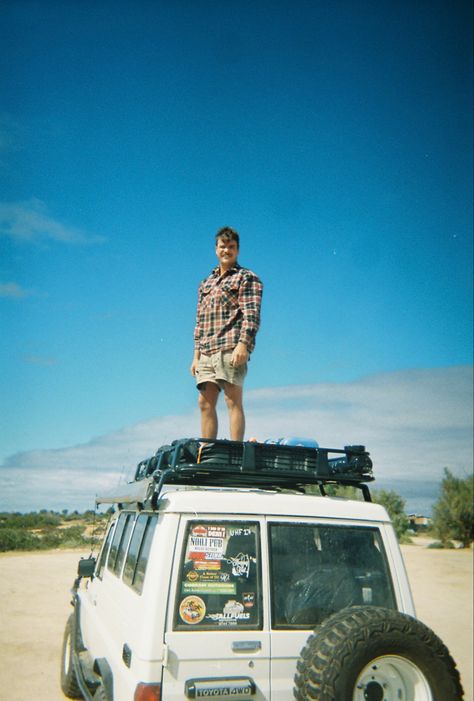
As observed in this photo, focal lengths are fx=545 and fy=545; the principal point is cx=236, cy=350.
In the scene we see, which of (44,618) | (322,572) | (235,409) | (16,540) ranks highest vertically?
(235,409)

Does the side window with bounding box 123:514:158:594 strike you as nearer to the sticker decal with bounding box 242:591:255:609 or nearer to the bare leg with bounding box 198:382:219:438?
the sticker decal with bounding box 242:591:255:609

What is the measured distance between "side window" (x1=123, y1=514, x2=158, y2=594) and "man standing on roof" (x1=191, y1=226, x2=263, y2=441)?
143 cm

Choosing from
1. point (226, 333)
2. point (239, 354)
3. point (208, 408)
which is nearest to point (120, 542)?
point (208, 408)

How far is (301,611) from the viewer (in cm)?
320

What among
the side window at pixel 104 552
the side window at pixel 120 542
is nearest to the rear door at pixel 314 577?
the side window at pixel 120 542

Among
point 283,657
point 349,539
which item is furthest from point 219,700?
point 349,539

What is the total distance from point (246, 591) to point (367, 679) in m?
0.77

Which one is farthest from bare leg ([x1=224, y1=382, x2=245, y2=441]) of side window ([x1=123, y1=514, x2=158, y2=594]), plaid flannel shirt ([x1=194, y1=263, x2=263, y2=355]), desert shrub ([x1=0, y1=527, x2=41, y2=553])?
desert shrub ([x1=0, y1=527, x2=41, y2=553])

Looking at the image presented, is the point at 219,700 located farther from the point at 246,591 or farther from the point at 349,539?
→ the point at 349,539

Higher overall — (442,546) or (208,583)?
(208,583)

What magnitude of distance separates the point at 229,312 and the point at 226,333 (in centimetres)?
22

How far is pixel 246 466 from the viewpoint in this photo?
358cm

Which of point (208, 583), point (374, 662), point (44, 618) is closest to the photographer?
point (374, 662)

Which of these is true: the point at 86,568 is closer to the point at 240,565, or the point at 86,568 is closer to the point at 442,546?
the point at 240,565
